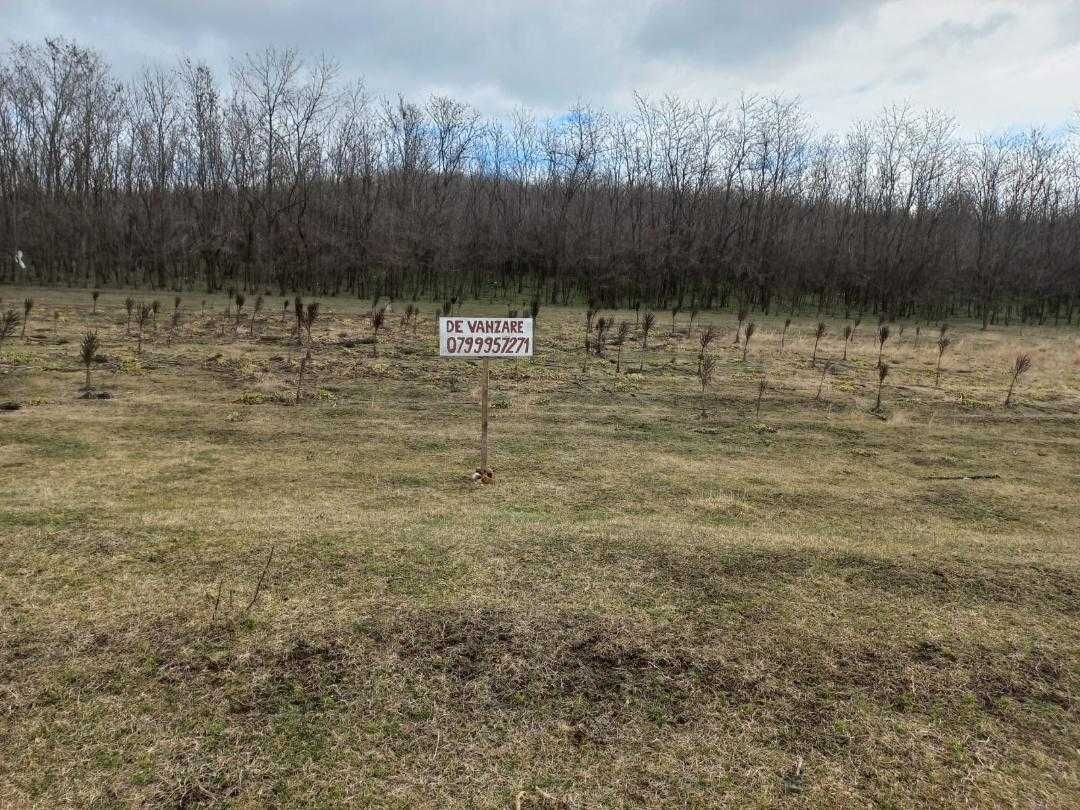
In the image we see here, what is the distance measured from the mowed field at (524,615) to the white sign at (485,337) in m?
1.29

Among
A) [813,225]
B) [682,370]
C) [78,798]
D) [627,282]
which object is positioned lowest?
[78,798]

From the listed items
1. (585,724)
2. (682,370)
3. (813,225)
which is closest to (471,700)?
(585,724)

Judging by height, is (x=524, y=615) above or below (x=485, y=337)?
below

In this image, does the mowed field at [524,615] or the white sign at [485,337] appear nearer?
the mowed field at [524,615]

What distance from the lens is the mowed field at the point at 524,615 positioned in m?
2.46

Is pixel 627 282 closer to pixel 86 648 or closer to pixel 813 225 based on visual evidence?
pixel 813 225

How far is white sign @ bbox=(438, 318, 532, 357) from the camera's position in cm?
561

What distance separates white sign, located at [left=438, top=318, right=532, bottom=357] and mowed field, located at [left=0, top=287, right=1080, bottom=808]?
1287 millimetres

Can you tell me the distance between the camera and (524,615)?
3578 mm

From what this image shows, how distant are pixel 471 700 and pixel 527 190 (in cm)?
4997

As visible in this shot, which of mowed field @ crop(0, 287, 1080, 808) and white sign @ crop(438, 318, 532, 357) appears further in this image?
white sign @ crop(438, 318, 532, 357)

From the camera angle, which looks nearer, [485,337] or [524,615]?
[524,615]

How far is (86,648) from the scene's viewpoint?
3066 millimetres

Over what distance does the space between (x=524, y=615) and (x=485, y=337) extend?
2.82 meters
